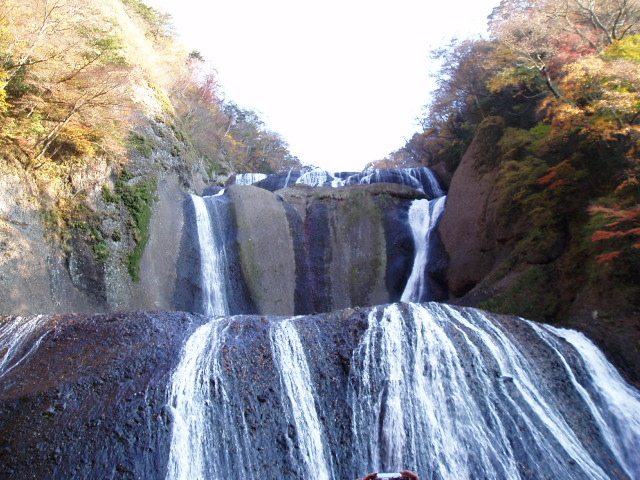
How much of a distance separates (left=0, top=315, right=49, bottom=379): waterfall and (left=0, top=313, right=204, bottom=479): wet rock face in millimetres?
80

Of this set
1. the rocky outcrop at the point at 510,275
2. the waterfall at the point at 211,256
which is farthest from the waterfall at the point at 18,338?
the rocky outcrop at the point at 510,275

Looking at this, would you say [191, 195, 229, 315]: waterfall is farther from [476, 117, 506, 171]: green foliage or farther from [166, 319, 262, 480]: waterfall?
[476, 117, 506, 171]: green foliage

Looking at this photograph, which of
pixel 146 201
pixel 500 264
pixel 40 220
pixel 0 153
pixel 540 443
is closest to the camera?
pixel 540 443

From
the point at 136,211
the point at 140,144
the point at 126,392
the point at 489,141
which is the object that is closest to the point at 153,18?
the point at 140,144

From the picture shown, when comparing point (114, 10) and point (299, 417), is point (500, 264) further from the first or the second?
point (114, 10)

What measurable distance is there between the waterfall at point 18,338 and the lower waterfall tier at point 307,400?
0.09 ft

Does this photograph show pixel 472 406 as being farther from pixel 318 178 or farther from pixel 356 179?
pixel 318 178

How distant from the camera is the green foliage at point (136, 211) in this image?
12219 millimetres

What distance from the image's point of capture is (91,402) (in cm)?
591

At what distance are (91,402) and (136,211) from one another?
786 centimetres

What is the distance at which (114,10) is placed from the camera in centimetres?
1698

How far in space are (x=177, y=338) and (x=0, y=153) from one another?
5.99 m

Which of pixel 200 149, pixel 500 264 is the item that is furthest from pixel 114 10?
pixel 500 264

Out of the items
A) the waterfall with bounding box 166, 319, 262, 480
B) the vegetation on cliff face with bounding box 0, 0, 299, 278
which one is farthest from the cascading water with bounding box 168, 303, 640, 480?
the vegetation on cliff face with bounding box 0, 0, 299, 278
